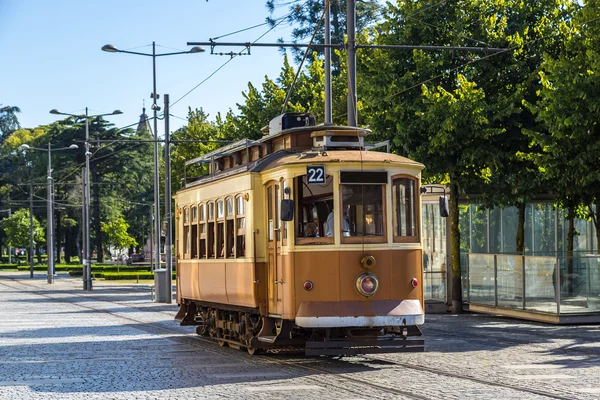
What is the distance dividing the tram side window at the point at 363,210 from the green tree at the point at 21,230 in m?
83.4

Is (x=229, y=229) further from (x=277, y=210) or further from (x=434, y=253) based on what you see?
(x=434, y=253)

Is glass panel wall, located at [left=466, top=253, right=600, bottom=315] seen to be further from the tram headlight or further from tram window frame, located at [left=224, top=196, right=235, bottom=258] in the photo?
the tram headlight

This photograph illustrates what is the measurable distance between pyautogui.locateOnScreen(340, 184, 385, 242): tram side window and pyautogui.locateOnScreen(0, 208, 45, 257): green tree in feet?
274

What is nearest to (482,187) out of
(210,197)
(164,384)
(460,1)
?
(460,1)

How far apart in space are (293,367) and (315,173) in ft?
8.94

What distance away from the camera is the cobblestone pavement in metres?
13.2

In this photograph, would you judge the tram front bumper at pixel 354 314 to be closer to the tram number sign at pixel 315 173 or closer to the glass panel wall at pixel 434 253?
the tram number sign at pixel 315 173

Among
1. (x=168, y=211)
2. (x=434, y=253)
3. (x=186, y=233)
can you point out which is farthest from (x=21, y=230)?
(x=186, y=233)

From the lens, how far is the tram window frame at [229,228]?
60.6 feet

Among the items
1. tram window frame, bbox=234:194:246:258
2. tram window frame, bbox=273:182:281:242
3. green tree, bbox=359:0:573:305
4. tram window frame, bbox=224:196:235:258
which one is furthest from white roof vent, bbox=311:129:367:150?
green tree, bbox=359:0:573:305

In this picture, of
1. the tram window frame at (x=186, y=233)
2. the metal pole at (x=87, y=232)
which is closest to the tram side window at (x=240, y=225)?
the tram window frame at (x=186, y=233)

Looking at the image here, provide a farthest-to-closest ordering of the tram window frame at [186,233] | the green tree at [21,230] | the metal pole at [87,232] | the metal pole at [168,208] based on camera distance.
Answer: the green tree at [21,230] → the metal pole at [87,232] → the metal pole at [168,208] → the tram window frame at [186,233]

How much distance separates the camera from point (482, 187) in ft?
93.4

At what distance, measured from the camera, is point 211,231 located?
20281 mm
